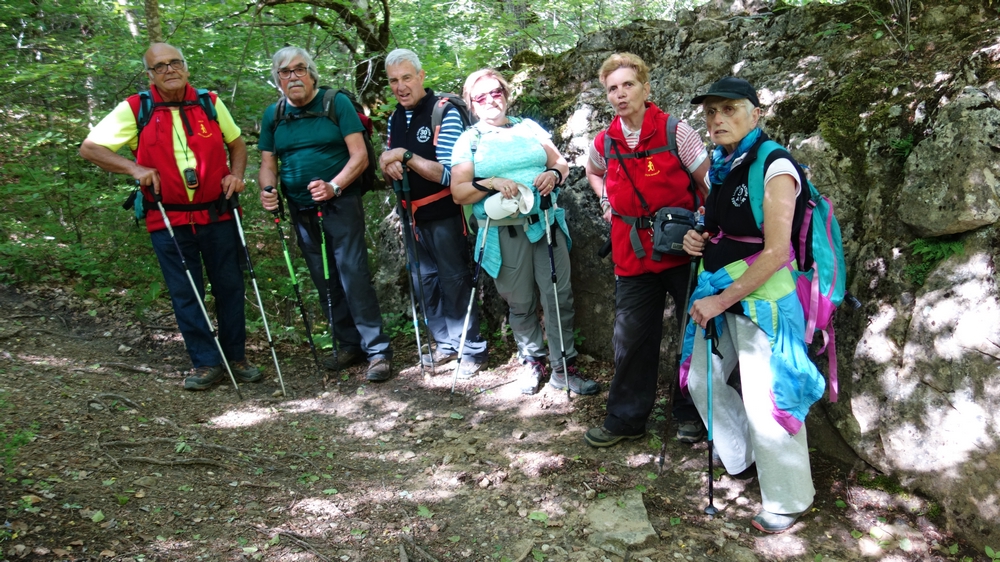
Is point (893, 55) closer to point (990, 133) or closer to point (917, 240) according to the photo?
point (990, 133)

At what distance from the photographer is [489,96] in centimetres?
470

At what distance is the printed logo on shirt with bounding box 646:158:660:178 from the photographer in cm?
389

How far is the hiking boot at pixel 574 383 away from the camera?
5.02m

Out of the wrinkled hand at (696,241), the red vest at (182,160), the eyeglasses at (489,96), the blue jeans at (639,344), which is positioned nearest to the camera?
the wrinkled hand at (696,241)

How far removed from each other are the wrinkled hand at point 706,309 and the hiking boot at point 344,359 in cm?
350

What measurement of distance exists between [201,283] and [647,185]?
12.7 feet

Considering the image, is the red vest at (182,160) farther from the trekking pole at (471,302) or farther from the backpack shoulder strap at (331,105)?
the trekking pole at (471,302)

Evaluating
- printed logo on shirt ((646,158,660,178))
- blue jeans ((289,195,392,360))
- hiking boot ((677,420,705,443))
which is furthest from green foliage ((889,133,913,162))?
blue jeans ((289,195,392,360))

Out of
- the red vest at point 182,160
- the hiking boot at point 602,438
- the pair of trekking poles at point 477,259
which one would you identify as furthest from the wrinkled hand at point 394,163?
the hiking boot at point 602,438

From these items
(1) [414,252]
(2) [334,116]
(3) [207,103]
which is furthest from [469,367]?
(3) [207,103]

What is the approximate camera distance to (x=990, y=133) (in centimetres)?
318

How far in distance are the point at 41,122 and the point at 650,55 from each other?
296 inches

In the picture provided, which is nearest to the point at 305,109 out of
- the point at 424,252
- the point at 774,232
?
the point at 424,252

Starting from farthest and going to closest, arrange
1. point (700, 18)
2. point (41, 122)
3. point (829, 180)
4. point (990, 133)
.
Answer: point (41, 122) → point (700, 18) → point (829, 180) → point (990, 133)
